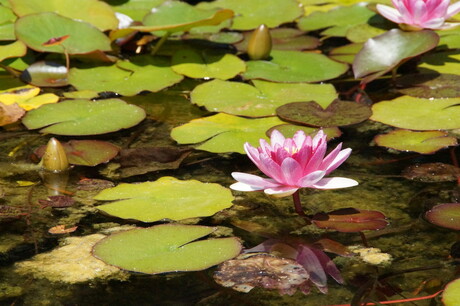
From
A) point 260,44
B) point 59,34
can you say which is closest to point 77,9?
point 59,34

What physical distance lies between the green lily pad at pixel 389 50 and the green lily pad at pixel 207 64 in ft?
1.82

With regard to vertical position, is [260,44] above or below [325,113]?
above

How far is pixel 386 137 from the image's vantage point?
8.74 ft

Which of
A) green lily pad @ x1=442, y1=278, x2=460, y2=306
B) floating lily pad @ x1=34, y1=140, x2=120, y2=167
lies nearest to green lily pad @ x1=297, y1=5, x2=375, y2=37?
floating lily pad @ x1=34, y1=140, x2=120, y2=167

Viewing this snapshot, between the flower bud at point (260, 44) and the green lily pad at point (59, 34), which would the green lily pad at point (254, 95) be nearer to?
the flower bud at point (260, 44)

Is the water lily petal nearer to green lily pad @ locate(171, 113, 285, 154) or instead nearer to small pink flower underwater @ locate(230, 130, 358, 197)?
small pink flower underwater @ locate(230, 130, 358, 197)

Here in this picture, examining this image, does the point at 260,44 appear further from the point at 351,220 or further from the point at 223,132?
the point at 351,220

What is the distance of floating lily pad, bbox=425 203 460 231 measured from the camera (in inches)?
78.8

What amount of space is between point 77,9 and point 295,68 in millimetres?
1227

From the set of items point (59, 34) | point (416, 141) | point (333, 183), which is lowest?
point (416, 141)

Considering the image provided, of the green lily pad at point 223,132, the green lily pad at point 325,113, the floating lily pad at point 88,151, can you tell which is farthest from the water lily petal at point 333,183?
the floating lily pad at point 88,151

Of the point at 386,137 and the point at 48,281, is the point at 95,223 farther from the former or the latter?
the point at 386,137

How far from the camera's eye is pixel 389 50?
3217 millimetres

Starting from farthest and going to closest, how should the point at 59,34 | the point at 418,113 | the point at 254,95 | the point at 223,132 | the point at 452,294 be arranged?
the point at 59,34 < the point at 254,95 < the point at 418,113 < the point at 223,132 < the point at 452,294
